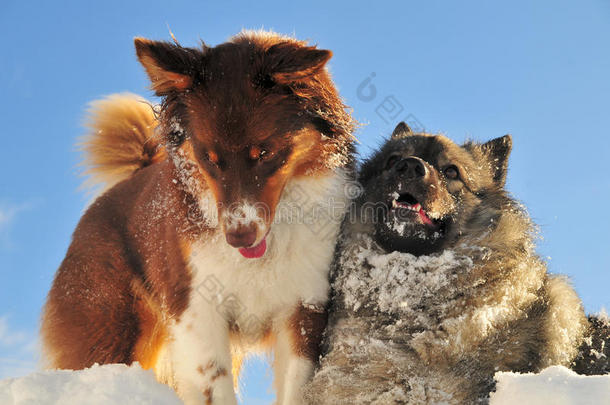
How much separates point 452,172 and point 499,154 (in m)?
0.68

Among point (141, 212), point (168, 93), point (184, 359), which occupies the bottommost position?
point (184, 359)

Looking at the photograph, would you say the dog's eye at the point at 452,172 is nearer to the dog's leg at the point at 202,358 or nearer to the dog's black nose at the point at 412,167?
the dog's black nose at the point at 412,167

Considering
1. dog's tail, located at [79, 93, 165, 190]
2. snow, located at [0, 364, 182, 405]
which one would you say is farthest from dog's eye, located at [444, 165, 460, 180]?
dog's tail, located at [79, 93, 165, 190]

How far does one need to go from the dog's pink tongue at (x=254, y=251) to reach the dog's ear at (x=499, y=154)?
2140 millimetres

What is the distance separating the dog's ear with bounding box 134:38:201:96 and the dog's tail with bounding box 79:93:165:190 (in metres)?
2.02

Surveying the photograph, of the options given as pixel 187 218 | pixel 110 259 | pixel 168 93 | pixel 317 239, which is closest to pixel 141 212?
pixel 110 259

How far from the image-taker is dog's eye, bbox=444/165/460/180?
14.8 ft

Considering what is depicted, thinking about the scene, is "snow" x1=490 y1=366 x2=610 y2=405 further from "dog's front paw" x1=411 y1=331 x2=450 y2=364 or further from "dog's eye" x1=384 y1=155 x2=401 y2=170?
"dog's eye" x1=384 y1=155 x2=401 y2=170

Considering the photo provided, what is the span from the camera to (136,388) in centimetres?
362

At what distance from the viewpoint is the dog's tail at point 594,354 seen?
4.24 m

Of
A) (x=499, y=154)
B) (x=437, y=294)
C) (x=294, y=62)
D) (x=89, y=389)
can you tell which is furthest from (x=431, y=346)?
(x=89, y=389)

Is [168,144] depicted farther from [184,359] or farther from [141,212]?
[184,359]

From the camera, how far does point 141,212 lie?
4824 millimetres

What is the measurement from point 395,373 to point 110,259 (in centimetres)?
258
